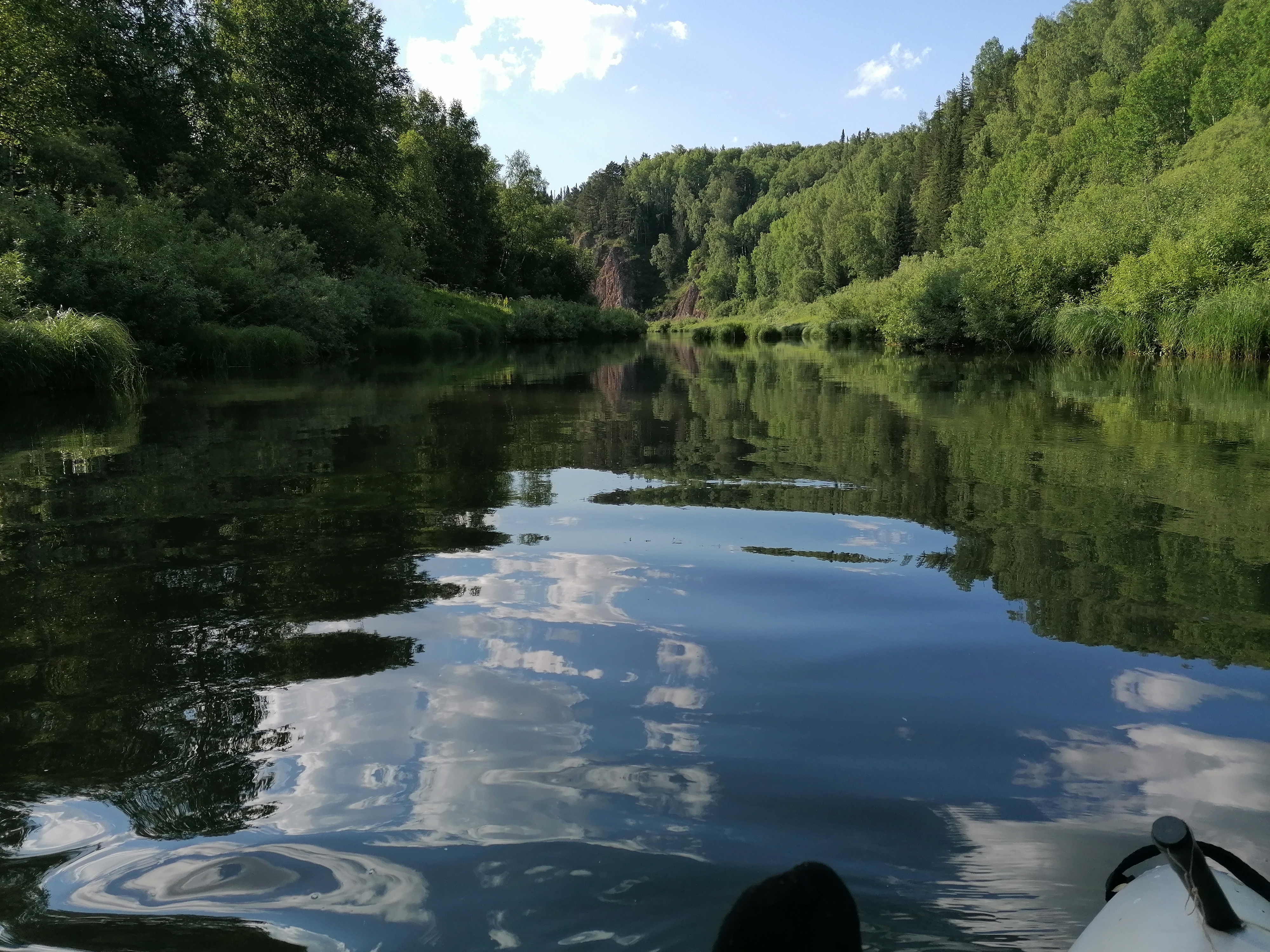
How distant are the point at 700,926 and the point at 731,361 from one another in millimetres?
27100

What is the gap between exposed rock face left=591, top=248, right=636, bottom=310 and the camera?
453 ft

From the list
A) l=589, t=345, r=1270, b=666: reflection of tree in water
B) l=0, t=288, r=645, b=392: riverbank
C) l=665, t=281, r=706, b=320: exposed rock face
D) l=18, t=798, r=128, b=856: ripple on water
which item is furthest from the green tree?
l=665, t=281, r=706, b=320: exposed rock face

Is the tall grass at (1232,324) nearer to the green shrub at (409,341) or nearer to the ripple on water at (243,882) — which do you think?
the green shrub at (409,341)

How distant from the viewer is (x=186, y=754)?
232 cm

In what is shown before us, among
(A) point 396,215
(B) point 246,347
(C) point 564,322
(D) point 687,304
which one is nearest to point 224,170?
(A) point 396,215

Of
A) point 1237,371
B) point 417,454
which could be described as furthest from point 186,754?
point 1237,371

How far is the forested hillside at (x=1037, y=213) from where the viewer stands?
22.4 metres

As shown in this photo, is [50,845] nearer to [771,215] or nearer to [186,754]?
[186,754]

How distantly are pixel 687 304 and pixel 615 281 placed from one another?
12.5 metres

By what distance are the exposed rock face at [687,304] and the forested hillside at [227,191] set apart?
275 ft

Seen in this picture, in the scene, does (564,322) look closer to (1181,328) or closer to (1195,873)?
(1181,328)

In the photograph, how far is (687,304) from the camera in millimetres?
134375

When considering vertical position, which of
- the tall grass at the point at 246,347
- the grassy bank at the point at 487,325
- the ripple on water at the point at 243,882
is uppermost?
the grassy bank at the point at 487,325

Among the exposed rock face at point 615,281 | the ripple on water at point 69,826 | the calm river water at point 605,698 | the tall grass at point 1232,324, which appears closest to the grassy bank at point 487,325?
the tall grass at point 1232,324
